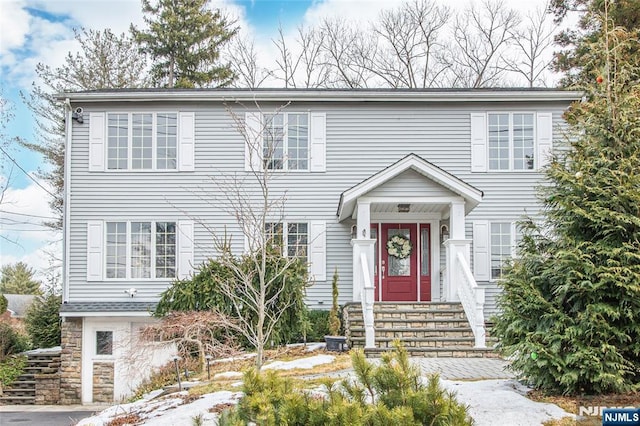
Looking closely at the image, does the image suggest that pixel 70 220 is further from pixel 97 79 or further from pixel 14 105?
pixel 97 79

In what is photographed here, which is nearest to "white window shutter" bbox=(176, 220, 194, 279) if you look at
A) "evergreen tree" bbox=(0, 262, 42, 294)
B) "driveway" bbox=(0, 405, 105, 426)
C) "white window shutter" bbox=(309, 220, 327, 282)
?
"white window shutter" bbox=(309, 220, 327, 282)

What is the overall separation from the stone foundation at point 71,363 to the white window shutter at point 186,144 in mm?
4508

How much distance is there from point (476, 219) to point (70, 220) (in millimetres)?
9969

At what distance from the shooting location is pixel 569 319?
6.81 metres

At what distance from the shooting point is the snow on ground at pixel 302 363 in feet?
32.5

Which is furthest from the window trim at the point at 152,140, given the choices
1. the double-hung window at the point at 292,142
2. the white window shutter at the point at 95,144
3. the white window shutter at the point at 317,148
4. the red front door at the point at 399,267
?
the red front door at the point at 399,267

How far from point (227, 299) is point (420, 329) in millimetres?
3979

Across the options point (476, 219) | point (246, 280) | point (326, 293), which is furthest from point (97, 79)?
point (246, 280)

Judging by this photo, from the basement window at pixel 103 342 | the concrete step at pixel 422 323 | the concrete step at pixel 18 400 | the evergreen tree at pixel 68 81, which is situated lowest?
the concrete step at pixel 18 400

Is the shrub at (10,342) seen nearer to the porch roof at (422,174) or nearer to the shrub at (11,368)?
the shrub at (11,368)

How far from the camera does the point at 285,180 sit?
15.0m

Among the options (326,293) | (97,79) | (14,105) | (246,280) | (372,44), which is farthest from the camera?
(372,44)

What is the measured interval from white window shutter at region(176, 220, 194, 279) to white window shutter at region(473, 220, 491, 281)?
22.7ft

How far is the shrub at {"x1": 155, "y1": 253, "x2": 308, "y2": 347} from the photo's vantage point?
1212 centimetres
